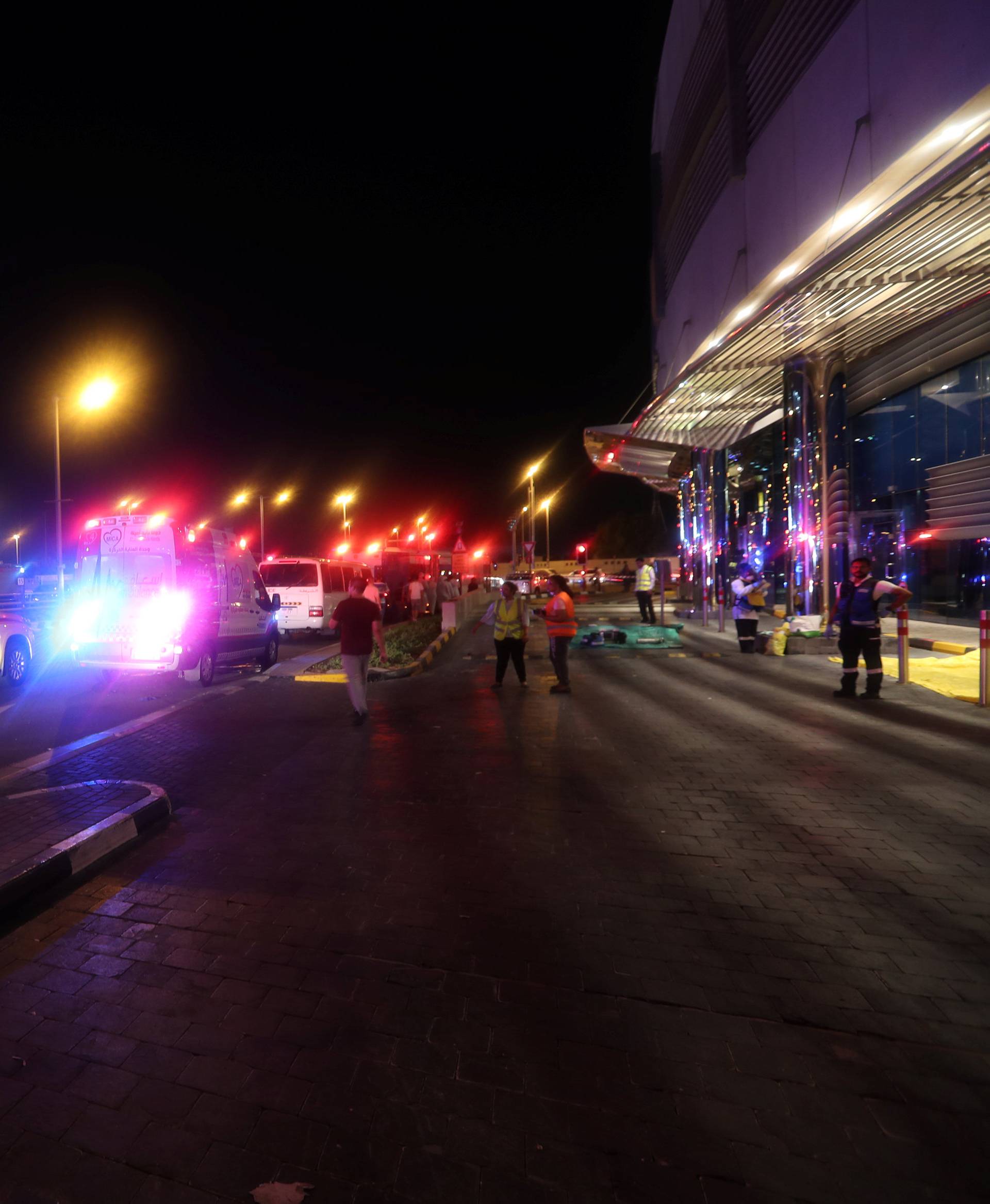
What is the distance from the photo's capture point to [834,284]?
11.7 meters

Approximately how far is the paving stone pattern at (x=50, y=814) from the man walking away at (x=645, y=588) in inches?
656

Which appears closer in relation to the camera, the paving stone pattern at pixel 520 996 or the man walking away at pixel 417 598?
the paving stone pattern at pixel 520 996

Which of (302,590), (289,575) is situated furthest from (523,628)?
(289,575)

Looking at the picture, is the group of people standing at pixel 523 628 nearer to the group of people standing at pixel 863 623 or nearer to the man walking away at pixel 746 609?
the group of people standing at pixel 863 623

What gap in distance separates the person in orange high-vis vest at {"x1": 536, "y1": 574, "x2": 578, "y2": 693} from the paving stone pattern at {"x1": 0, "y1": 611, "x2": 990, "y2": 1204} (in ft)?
14.5

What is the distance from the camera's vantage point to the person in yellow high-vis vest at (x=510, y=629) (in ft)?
37.4

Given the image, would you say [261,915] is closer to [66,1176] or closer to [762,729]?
[66,1176]

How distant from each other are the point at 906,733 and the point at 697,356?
10.1m

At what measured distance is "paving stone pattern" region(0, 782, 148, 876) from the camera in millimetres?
4645

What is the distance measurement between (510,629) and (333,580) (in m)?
9.45

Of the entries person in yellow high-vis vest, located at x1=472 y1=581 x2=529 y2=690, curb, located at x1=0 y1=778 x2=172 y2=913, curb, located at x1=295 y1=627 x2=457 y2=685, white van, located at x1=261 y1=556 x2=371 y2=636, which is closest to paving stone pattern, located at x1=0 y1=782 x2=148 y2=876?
curb, located at x1=0 y1=778 x2=172 y2=913

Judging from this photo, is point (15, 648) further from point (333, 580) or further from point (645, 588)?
point (645, 588)

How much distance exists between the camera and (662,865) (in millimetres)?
4754

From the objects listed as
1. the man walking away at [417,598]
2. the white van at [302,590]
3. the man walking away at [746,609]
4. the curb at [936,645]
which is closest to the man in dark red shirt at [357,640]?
the man walking away at [746,609]
